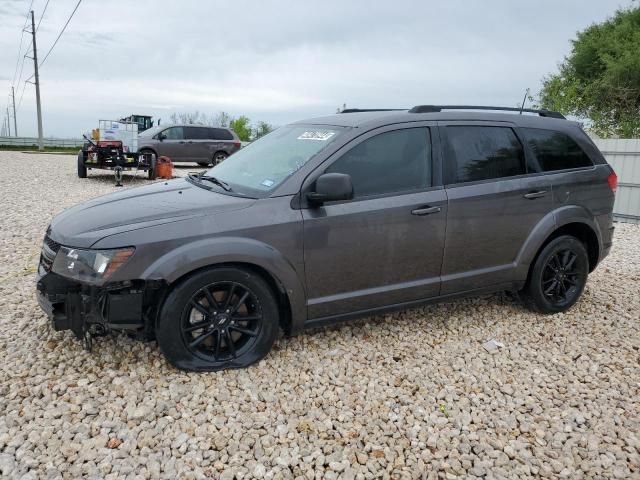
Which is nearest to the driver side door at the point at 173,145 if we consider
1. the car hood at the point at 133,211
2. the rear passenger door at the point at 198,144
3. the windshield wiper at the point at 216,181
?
the rear passenger door at the point at 198,144

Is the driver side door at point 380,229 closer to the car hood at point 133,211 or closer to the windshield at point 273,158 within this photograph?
the windshield at point 273,158

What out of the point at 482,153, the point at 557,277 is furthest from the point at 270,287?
the point at 557,277

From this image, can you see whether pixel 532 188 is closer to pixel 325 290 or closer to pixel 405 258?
pixel 405 258

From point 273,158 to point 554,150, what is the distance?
2379 millimetres

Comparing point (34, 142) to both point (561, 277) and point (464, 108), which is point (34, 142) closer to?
point (464, 108)

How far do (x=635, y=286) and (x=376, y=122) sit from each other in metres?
3.68

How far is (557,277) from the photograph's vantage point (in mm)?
4727

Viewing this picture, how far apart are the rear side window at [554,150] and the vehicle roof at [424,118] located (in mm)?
73

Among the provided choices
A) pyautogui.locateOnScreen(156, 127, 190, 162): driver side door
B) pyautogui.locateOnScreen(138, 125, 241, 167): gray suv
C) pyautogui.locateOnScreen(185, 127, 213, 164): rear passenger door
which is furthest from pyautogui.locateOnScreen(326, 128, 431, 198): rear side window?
pyautogui.locateOnScreen(185, 127, 213, 164): rear passenger door

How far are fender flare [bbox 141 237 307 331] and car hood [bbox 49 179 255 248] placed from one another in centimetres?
23

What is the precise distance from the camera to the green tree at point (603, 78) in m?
23.8

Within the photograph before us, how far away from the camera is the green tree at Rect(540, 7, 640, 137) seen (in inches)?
939

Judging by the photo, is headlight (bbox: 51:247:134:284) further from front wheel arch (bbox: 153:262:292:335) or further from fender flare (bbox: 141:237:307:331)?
front wheel arch (bbox: 153:262:292:335)

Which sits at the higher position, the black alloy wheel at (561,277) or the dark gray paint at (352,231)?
the dark gray paint at (352,231)
